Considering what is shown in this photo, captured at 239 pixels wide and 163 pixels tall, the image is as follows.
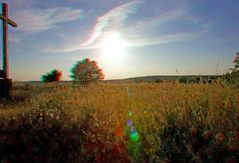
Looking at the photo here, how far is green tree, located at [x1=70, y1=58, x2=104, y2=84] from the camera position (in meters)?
15.7

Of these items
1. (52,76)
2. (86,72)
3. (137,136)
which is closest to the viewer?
(137,136)

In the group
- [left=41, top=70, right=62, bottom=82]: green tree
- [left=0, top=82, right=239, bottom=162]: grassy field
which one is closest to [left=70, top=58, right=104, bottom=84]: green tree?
[left=41, top=70, right=62, bottom=82]: green tree

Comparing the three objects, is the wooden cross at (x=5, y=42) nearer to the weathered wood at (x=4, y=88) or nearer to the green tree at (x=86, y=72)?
the weathered wood at (x=4, y=88)

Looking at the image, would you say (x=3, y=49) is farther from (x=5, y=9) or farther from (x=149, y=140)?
(x=149, y=140)

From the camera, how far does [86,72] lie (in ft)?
52.5

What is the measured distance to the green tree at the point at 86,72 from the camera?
15.7 metres

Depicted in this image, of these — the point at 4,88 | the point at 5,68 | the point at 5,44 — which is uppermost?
the point at 5,44

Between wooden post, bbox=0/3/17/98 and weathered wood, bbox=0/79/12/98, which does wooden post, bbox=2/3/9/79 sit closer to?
wooden post, bbox=0/3/17/98

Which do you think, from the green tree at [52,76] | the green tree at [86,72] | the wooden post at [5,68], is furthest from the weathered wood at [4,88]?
the green tree at [52,76]

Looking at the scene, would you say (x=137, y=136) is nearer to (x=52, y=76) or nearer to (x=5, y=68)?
(x=5, y=68)

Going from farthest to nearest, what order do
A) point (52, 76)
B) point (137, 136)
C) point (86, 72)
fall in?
point (52, 76) → point (86, 72) → point (137, 136)

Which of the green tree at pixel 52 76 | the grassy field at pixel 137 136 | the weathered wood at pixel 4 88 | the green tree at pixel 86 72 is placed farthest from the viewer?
the green tree at pixel 52 76

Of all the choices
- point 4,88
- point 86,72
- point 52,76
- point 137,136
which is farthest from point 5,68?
point 52,76

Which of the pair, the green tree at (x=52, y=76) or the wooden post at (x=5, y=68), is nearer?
the wooden post at (x=5, y=68)
